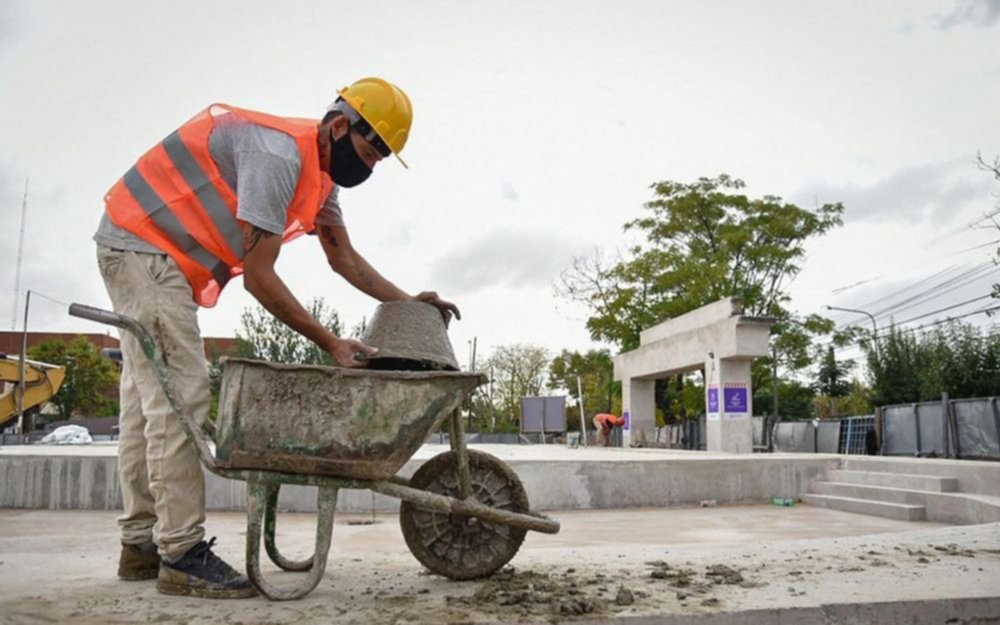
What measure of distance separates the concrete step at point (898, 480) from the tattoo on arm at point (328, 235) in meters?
8.00

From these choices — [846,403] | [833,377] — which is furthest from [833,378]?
[846,403]

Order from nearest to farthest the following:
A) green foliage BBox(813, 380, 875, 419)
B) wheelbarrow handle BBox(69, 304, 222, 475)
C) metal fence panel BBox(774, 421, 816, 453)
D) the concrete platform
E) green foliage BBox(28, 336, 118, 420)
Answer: wheelbarrow handle BBox(69, 304, 222, 475) → the concrete platform → metal fence panel BBox(774, 421, 816, 453) → green foliage BBox(813, 380, 875, 419) → green foliage BBox(28, 336, 118, 420)

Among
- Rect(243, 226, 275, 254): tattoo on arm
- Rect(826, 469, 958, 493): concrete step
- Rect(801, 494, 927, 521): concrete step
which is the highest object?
Rect(243, 226, 275, 254): tattoo on arm

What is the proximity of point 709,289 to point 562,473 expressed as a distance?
2139 cm

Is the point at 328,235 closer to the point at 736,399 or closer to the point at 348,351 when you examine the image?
the point at 348,351

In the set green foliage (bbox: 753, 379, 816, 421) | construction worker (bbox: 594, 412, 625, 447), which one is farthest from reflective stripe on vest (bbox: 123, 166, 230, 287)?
green foliage (bbox: 753, 379, 816, 421)

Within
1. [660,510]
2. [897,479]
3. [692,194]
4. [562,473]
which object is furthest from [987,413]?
[692,194]

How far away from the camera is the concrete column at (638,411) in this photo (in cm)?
2428

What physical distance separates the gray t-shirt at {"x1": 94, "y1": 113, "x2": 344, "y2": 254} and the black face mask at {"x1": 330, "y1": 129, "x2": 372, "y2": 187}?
9.4 inches

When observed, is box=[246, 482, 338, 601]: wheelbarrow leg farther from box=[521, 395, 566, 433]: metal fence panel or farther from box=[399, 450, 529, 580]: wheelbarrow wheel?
box=[521, 395, 566, 433]: metal fence panel

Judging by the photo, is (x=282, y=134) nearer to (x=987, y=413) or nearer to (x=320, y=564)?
(x=320, y=564)

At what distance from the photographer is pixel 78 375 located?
47.6 meters

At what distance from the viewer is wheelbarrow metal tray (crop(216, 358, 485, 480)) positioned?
2.91m

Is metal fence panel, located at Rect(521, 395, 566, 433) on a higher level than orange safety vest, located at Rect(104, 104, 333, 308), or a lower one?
lower
